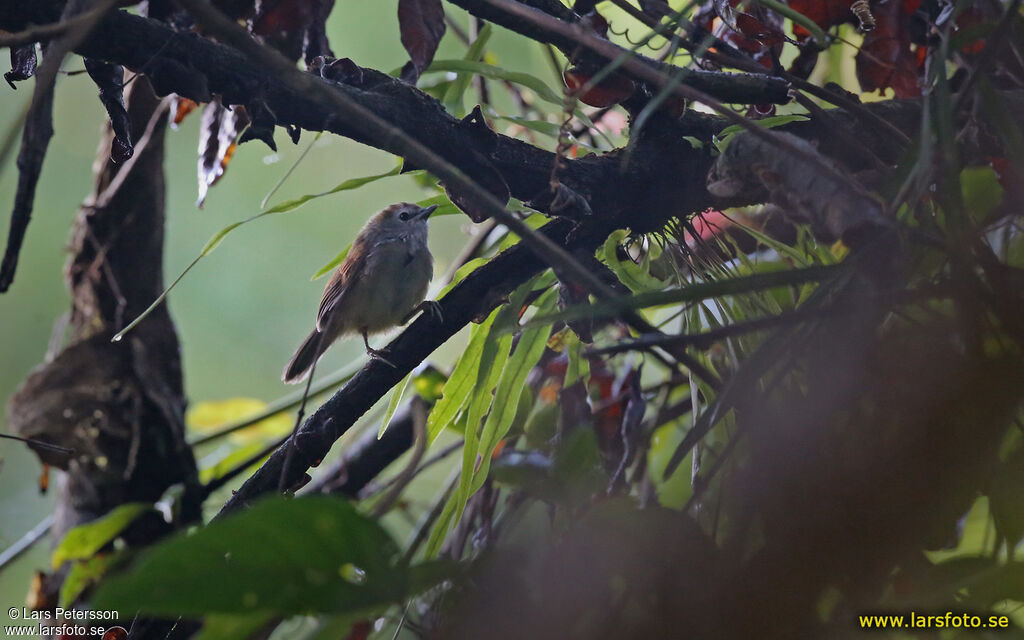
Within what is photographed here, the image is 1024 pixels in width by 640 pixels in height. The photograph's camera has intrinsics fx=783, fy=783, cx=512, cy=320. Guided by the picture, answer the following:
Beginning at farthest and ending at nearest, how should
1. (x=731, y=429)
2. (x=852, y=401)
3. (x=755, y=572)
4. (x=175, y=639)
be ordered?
1. (x=731, y=429)
2. (x=175, y=639)
3. (x=852, y=401)
4. (x=755, y=572)

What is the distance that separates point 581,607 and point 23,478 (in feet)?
17.9

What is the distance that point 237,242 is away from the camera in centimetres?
625

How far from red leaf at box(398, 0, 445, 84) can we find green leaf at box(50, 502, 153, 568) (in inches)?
54.2

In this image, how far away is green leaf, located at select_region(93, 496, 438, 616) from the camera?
65 cm

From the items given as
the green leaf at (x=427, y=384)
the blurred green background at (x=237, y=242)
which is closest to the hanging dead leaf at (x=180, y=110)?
the green leaf at (x=427, y=384)

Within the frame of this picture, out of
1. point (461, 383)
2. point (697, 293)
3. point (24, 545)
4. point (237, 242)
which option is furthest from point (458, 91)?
point (237, 242)

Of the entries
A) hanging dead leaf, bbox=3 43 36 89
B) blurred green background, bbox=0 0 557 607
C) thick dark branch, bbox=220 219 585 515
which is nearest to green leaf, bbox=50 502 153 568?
thick dark branch, bbox=220 219 585 515

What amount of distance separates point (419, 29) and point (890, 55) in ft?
3.41

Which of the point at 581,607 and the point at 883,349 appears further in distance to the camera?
the point at 883,349

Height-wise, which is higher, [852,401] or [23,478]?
[23,478]

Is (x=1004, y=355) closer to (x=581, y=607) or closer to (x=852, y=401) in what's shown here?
(x=852, y=401)

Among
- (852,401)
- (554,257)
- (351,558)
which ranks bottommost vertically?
(351,558)

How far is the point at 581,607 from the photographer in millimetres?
736

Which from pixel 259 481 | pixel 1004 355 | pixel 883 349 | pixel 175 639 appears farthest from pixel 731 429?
pixel 175 639
